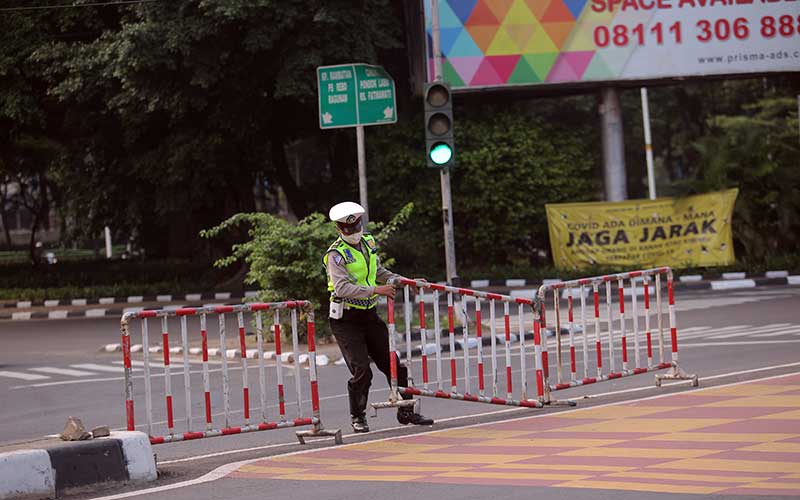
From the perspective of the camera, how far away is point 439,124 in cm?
1741

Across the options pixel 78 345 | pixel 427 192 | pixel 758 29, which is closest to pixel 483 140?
pixel 427 192

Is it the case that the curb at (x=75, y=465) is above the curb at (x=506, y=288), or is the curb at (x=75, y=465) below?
below

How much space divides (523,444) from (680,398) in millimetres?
2531

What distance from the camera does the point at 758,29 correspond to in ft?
96.5

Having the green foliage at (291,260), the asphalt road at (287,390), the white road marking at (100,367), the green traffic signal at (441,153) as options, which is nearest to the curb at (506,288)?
the asphalt road at (287,390)

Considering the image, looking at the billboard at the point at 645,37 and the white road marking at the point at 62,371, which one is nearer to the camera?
the white road marking at the point at 62,371

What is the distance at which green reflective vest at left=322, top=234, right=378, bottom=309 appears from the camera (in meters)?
10.1

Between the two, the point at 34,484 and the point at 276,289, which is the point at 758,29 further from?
the point at 34,484

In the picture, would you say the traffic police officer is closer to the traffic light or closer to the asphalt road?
the asphalt road

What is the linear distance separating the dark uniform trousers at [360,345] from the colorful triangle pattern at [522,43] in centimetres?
1889

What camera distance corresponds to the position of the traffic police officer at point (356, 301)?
10.1 metres

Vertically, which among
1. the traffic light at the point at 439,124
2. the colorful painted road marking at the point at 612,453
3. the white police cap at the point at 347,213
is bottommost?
the colorful painted road marking at the point at 612,453

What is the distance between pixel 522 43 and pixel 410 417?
19782 millimetres

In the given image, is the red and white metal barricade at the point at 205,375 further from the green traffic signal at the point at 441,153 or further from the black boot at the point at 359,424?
the green traffic signal at the point at 441,153
